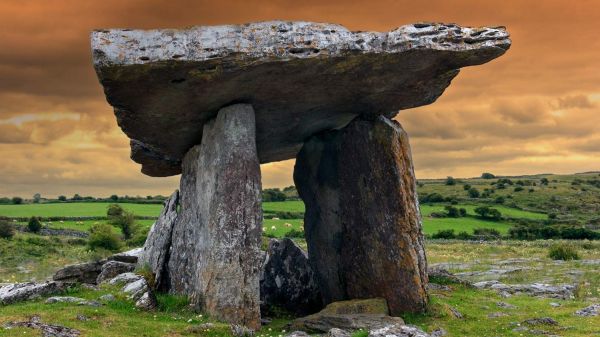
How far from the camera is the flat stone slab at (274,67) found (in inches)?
586

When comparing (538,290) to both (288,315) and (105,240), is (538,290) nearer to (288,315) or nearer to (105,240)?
(288,315)

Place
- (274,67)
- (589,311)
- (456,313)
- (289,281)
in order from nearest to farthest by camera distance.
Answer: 1. (274,67)
2. (589,311)
3. (456,313)
4. (289,281)

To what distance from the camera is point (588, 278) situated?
3209 cm

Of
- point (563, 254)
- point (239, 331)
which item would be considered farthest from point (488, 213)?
point (239, 331)

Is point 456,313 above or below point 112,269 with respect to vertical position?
below

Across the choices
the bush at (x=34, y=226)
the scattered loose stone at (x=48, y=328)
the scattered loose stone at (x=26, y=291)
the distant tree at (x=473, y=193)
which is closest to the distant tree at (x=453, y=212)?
the distant tree at (x=473, y=193)

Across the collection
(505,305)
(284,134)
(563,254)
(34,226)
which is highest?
(284,134)

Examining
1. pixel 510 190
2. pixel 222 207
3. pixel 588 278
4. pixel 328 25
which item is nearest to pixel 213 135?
pixel 222 207

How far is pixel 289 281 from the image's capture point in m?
22.3

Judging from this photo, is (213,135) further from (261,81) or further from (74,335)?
(74,335)

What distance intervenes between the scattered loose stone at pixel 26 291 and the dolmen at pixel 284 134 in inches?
134

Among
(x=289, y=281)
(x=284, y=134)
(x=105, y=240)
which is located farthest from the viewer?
(x=105, y=240)

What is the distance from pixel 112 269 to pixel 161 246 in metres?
1.85

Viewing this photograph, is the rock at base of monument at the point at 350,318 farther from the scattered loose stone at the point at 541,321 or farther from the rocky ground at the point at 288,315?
the scattered loose stone at the point at 541,321
